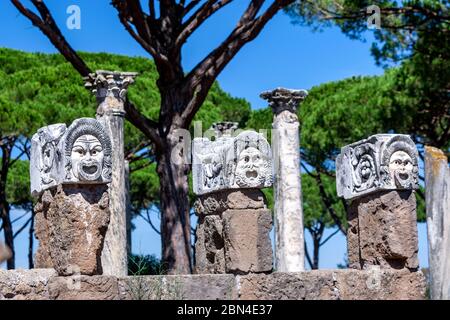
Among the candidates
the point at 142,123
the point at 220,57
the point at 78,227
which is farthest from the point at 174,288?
the point at 220,57

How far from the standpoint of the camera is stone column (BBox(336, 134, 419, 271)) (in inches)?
388

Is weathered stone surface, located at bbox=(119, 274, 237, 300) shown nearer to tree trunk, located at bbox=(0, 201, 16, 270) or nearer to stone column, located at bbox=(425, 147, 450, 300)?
stone column, located at bbox=(425, 147, 450, 300)

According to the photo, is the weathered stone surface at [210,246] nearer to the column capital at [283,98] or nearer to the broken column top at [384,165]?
the broken column top at [384,165]

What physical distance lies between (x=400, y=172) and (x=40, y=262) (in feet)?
11.1

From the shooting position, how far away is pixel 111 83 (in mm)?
13844

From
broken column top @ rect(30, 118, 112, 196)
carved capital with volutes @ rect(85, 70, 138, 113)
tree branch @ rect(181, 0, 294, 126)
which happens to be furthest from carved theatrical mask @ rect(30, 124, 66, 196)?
tree branch @ rect(181, 0, 294, 126)

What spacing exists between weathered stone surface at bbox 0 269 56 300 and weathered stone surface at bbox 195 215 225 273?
2.08 m

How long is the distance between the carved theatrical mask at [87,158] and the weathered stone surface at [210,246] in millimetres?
1844

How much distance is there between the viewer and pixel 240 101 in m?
25.4

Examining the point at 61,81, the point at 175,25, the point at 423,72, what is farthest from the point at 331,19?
the point at 61,81

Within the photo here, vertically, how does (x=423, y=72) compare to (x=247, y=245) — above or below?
above

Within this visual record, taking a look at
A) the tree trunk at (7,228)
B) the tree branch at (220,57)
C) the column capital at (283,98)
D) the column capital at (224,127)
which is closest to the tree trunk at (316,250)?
the tree trunk at (7,228)
